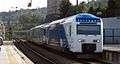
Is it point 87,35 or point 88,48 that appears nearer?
point 88,48

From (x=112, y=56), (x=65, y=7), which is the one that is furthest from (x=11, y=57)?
(x=65, y=7)

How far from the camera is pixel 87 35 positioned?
2828 centimetres

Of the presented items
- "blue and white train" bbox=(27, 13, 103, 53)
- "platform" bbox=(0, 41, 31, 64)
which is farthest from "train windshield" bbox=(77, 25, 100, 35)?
"platform" bbox=(0, 41, 31, 64)

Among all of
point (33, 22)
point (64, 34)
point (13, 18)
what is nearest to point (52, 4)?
point (33, 22)

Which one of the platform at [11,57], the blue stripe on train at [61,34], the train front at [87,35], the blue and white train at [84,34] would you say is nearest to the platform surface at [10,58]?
the platform at [11,57]

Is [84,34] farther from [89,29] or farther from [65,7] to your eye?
[65,7]

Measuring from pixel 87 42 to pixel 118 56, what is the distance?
2595 mm

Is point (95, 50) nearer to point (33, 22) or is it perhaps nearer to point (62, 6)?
point (62, 6)

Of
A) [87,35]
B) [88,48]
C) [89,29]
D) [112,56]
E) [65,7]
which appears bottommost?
[112,56]

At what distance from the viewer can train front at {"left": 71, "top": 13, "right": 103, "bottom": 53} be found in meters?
28.1

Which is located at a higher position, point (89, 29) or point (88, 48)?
point (89, 29)

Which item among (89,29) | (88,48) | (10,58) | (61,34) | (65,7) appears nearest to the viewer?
(10,58)

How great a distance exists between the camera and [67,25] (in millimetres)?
29641

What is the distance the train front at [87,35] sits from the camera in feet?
92.1
